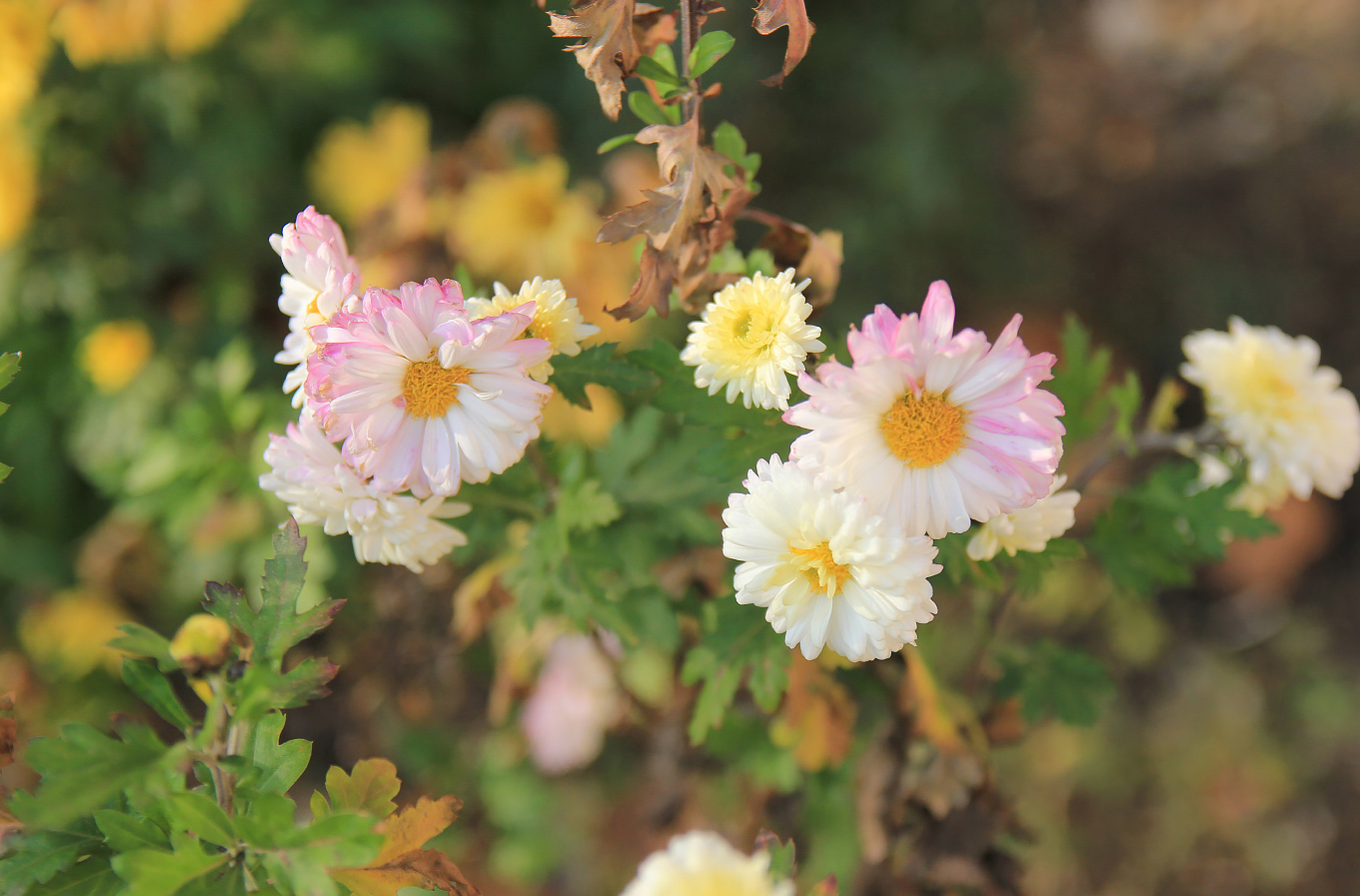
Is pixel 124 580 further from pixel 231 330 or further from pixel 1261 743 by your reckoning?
pixel 1261 743

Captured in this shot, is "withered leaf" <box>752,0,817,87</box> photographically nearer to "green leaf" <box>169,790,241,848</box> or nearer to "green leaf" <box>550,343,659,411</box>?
"green leaf" <box>550,343,659,411</box>

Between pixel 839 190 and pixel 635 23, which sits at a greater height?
pixel 635 23

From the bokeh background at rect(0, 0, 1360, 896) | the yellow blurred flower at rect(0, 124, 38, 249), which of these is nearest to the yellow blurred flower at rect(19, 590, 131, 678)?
the bokeh background at rect(0, 0, 1360, 896)

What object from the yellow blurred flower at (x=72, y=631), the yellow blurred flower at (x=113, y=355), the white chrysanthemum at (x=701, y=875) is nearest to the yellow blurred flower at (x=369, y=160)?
the yellow blurred flower at (x=113, y=355)

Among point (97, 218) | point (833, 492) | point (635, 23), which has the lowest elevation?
point (97, 218)

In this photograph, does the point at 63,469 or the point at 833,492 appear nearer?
the point at 833,492

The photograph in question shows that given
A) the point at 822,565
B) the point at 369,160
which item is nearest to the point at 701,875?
the point at 822,565

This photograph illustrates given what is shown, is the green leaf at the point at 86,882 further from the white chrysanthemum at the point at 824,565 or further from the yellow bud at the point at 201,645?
the white chrysanthemum at the point at 824,565

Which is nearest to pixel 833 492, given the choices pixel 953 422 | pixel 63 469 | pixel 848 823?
pixel 953 422
